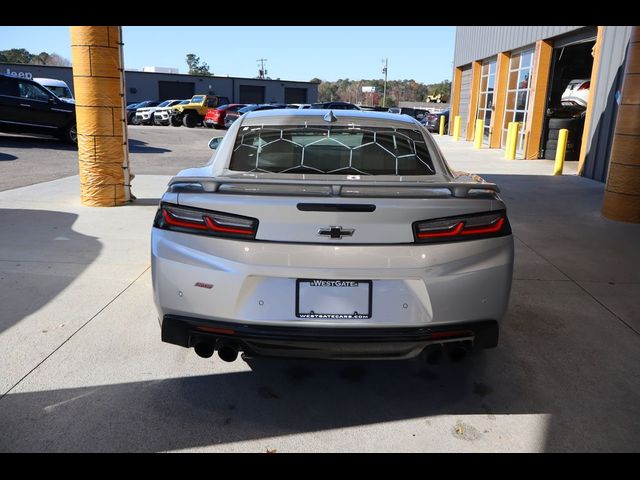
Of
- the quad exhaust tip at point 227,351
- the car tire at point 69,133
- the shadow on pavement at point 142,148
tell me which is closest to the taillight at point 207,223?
the quad exhaust tip at point 227,351

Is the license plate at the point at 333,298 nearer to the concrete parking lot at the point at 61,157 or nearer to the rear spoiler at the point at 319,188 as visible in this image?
the rear spoiler at the point at 319,188

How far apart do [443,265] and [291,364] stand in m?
1.31

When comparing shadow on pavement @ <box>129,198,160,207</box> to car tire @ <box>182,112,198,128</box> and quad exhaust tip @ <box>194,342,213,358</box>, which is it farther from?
car tire @ <box>182,112,198,128</box>

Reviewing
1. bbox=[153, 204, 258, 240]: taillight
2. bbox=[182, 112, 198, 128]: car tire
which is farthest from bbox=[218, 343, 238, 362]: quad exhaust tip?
bbox=[182, 112, 198, 128]: car tire

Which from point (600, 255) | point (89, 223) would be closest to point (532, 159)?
point (600, 255)

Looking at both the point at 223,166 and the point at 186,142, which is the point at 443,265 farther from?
the point at 186,142

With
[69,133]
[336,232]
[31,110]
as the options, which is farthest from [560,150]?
[31,110]

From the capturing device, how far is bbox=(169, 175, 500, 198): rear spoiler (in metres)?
2.66

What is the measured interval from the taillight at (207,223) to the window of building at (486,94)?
66.3ft

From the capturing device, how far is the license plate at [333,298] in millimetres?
2580

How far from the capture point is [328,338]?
8.43ft

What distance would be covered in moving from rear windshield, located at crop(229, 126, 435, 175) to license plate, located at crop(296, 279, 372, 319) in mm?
1221

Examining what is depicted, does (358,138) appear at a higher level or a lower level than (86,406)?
higher
